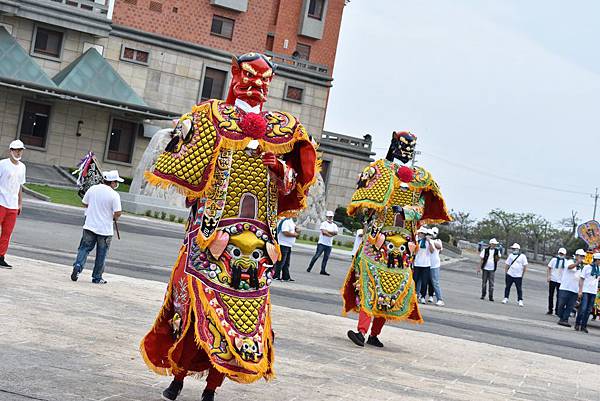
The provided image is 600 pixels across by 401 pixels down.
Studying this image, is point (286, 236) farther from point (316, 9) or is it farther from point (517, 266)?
point (316, 9)

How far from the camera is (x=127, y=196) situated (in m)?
41.4

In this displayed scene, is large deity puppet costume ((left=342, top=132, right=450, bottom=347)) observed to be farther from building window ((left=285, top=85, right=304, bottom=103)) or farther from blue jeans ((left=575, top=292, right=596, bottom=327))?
building window ((left=285, top=85, right=304, bottom=103))

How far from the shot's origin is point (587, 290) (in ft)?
74.7

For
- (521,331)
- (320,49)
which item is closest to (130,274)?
(521,331)

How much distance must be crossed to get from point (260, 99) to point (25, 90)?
133ft

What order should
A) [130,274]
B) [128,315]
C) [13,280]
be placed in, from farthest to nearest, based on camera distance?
[130,274] → [13,280] → [128,315]

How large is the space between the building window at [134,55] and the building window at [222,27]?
15.0 feet

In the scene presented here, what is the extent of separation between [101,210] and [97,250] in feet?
2.10

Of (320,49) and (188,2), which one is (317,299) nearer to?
(188,2)

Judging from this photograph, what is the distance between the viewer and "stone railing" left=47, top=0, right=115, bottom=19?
159 ft

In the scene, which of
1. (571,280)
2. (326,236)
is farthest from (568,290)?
(326,236)

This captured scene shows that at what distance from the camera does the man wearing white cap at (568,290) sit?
954 inches

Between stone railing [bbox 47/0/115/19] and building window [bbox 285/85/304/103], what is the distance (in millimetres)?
12008

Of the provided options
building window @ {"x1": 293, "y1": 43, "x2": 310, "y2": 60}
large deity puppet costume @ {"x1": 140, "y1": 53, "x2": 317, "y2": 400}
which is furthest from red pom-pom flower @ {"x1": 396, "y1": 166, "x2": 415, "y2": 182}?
building window @ {"x1": 293, "y1": 43, "x2": 310, "y2": 60}
